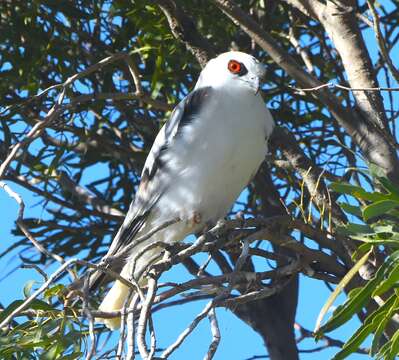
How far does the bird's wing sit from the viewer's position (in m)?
3.42

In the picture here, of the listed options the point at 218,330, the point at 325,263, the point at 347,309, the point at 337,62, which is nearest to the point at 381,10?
the point at 337,62

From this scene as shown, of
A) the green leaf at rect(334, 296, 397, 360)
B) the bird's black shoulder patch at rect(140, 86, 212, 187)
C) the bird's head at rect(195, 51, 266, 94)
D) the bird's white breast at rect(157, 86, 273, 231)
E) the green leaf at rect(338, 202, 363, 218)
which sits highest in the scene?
the bird's head at rect(195, 51, 266, 94)

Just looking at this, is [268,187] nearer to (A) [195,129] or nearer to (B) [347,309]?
(A) [195,129]

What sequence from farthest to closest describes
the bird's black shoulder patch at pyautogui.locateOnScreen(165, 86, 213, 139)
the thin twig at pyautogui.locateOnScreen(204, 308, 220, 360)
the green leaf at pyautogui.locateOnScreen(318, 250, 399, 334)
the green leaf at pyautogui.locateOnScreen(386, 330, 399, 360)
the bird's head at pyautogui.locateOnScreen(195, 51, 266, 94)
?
1. the bird's head at pyautogui.locateOnScreen(195, 51, 266, 94)
2. the bird's black shoulder patch at pyautogui.locateOnScreen(165, 86, 213, 139)
3. the green leaf at pyautogui.locateOnScreen(318, 250, 399, 334)
4. the green leaf at pyautogui.locateOnScreen(386, 330, 399, 360)
5. the thin twig at pyautogui.locateOnScreen(204, 308, 220, 360)

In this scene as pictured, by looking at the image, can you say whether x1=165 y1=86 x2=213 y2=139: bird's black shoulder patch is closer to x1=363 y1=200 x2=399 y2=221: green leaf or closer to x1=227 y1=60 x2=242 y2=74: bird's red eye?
x1=227 y1=60 x2=242 y2=74: bird's red eye

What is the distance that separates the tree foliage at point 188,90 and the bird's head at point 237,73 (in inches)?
4.3

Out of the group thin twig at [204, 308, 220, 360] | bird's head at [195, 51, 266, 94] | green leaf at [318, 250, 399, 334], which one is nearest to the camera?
thin twig at [204, 308, 220, 360]

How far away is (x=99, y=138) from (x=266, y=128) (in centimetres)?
82

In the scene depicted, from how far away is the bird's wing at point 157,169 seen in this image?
3.42 metres

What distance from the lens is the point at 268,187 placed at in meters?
3.96

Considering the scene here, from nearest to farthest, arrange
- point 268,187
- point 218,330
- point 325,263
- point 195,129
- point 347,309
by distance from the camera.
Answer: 1. point 218,330
2. point 347,309
3. point 325,263
4. point 195,129
5. point 268,187

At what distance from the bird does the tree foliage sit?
95 millimetres

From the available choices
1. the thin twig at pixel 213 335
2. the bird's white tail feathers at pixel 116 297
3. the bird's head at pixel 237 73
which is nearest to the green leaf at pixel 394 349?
the thin twig at pixel 213 335

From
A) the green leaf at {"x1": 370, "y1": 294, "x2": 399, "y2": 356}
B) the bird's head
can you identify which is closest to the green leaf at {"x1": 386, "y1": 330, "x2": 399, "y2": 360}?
the green leaf at {"x1": 370, "y1": 294, "x2": 399, "y2": 356}
